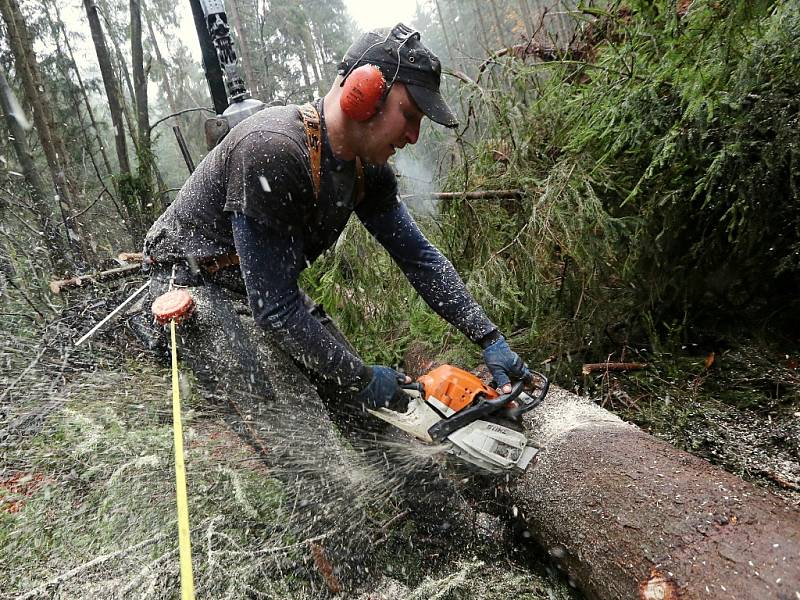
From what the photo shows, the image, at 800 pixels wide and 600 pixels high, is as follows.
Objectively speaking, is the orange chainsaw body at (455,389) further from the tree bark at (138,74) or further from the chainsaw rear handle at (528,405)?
the tree bark at (138,74)

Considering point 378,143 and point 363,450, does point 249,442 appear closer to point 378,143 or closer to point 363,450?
point 363,450

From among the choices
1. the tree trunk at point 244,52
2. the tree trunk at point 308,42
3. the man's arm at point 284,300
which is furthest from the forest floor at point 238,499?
the tree trunk at point 308,42

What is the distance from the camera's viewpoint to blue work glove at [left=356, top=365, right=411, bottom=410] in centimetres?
207

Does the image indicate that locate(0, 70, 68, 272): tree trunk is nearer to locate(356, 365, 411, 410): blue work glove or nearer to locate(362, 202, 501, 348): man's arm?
locate(362, 202, 501, 348): man's arm

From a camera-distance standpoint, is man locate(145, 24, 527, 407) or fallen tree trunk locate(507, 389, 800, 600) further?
man locate(145, 24, 527, 407)

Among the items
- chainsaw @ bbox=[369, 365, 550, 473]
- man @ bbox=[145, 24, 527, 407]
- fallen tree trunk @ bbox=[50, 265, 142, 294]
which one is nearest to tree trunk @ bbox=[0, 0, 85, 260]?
fallen tree trunk @ bbox=[50, 265, 142, 294]

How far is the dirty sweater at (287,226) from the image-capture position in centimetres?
179

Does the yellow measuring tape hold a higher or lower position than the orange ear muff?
lower

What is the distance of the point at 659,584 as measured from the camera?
143 centimetres

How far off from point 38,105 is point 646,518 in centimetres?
926

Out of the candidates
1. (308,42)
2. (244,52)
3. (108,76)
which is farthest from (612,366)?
(308,42)

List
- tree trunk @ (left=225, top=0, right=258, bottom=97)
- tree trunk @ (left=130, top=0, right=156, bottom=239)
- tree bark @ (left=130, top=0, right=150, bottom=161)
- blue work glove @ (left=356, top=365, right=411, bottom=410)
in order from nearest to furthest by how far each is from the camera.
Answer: blue work glove @ (left=356, top=365, right=411, bottom=410), tree trunk @ (left=130, top=0, right=156, bottom=239), tree bark @ (left=130, top=0, right=150, bottom=161), tree trunk @ (left=225, top=0, right=258, bottom=97)

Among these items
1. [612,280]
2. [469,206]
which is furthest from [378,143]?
[612,280]

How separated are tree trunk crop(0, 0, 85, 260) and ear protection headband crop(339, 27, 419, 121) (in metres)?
6.65
